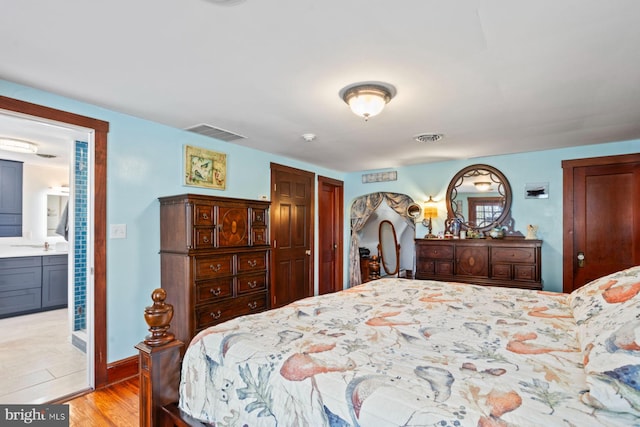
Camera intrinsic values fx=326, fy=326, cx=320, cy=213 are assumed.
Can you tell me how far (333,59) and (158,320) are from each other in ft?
5.70

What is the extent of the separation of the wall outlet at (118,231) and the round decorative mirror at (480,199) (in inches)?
164

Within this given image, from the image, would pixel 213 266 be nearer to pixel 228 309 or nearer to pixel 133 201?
pixel 228 309

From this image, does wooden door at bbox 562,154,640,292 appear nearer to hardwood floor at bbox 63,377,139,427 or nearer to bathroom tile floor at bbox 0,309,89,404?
hardwood floor at bbox 63,377,139,427

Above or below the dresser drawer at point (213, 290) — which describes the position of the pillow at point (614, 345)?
above

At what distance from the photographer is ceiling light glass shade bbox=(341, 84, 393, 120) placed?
2.36 meters

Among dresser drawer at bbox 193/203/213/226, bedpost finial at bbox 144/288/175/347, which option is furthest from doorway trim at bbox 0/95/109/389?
bedpost finial at bbox 144/288/175/347

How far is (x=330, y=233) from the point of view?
5.94 meters

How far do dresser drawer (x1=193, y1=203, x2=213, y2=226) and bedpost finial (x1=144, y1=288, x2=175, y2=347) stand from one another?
1460mm

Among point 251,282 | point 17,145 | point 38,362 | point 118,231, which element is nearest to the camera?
point 118,231

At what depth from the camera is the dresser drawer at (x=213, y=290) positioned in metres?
2.94

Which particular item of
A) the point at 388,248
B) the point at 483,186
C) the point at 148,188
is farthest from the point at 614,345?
the point at 388,248

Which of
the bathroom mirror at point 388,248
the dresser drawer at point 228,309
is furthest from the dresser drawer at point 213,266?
the bathroom mirror at point 388,248

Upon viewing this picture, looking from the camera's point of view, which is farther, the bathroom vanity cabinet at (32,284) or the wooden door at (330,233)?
the wooden door at (330,233)

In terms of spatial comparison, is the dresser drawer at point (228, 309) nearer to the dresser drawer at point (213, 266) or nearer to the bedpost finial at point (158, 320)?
the dresser drawer at point (213, 266)
